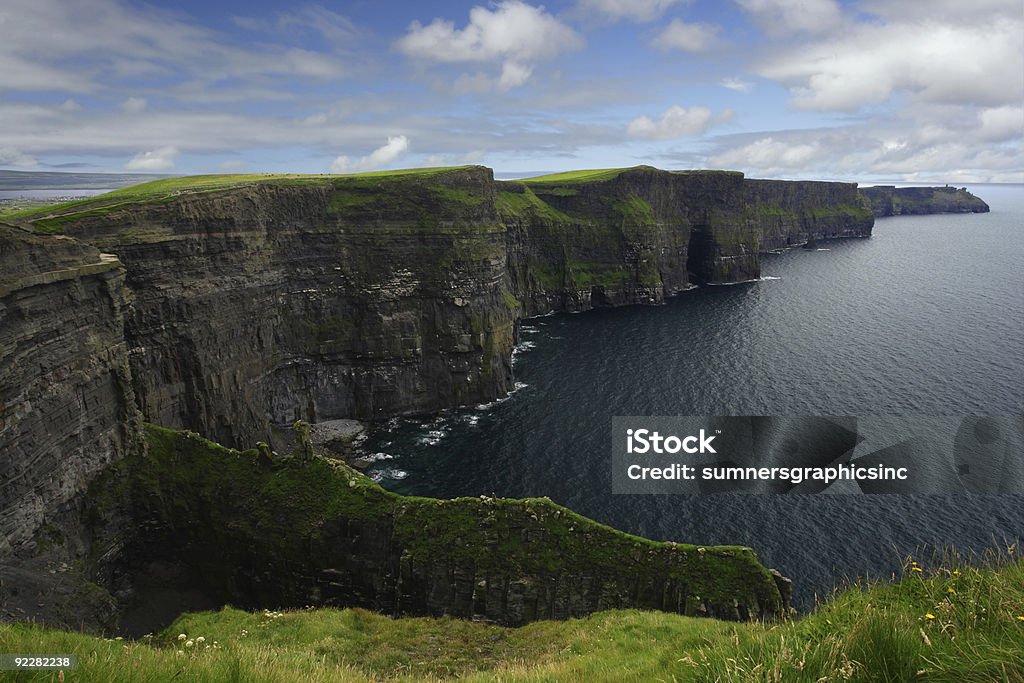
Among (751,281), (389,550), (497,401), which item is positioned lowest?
(497,401)

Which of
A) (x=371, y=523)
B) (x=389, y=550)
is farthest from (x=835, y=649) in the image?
(x=371, y=523)

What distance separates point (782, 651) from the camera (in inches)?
302

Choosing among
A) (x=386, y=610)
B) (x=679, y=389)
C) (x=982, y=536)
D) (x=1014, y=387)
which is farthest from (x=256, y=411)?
(x=1014, y=387)

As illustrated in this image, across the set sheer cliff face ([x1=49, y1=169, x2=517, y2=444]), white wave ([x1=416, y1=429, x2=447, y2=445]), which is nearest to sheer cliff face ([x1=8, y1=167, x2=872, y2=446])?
sheer cliff face ([x1=49, y1=169, x2=517, y2=444])

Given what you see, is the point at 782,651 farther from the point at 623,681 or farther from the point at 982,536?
the point at 982,536

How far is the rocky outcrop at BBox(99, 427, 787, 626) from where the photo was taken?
3369cm

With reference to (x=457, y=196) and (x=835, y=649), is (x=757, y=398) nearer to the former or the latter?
(x=457, y=196)

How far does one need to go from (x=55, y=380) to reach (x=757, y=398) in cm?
7542

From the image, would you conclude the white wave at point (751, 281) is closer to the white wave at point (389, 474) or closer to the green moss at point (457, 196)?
the green moss at point (457, 196)

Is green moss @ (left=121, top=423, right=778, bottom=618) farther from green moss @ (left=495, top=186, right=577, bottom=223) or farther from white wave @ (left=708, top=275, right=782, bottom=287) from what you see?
white wave @ (left=708, top=275, right=782, bottom=287)

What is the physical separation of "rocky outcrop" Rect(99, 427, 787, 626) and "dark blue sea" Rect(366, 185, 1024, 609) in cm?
781

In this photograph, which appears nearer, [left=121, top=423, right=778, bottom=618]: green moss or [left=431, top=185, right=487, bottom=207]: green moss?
[left=121, top=423, right=778, bottom=618]: green moss

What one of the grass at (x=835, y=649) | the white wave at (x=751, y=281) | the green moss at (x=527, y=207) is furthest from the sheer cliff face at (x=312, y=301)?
the white wave at (x=751, y=281)

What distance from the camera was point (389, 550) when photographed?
3688cm
